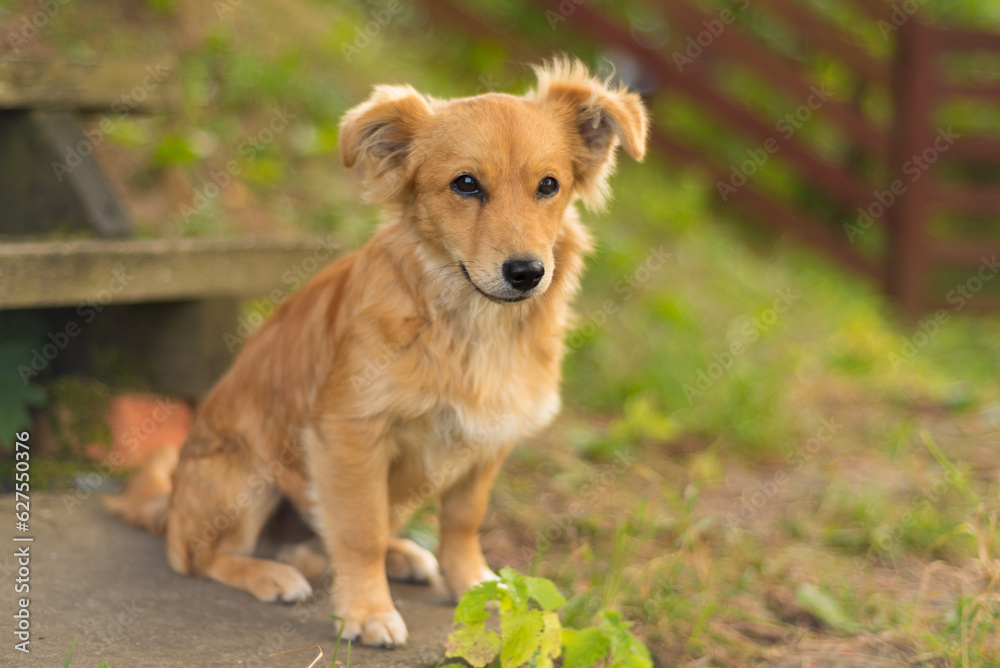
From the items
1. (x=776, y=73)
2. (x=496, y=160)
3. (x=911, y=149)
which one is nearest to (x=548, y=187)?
(x=496, y=160)

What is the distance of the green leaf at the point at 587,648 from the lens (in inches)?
91.2

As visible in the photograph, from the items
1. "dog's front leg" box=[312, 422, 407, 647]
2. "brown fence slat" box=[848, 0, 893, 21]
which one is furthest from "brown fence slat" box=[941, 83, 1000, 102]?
"dog's front leg" box=[312, 422, 407, 647]

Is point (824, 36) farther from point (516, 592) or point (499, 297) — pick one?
point (516, 592)

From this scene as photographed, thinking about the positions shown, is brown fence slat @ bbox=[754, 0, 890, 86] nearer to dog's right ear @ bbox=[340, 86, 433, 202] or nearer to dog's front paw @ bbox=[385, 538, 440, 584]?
dog's right ear @ bbox=[340, 86, 433, 202]

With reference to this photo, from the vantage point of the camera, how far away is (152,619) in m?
2.50

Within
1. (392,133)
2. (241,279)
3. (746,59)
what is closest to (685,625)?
(392,133)

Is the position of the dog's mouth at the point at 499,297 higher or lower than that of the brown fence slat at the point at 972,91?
lower

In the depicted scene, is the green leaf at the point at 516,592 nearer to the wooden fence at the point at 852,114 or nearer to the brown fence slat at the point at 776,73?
the wooden fence at the point at 852,114

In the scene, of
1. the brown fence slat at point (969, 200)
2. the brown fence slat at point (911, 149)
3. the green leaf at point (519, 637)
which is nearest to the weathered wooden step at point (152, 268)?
the green leaf at point (519, 637)

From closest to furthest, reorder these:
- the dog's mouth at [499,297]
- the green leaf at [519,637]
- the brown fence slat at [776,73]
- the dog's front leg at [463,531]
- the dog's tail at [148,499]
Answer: the green leaf at [519,637] < the dog's mouth at [499,297] < the dog's front leg at [463,531] < the dog's tail at [148,499] < the brown fence slat at [776,73]

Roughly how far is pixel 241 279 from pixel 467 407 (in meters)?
1.47

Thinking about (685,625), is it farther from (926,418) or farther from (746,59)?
(746,59)

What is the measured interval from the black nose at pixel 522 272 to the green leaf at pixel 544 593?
76cm

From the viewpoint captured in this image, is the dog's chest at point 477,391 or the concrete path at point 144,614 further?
the dog's chest at point 477,391
